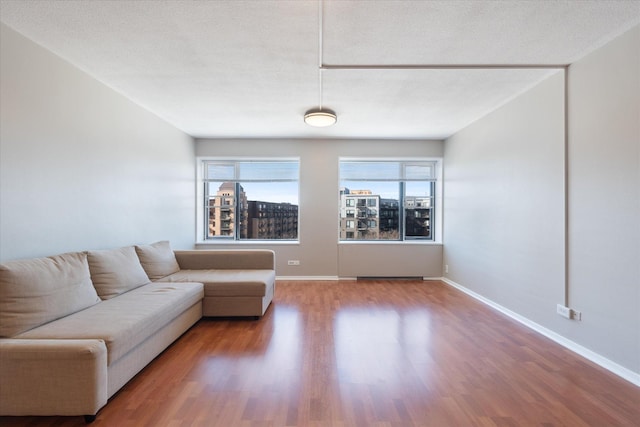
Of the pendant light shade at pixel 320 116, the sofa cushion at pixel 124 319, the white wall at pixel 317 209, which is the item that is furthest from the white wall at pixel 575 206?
the sofa cushion at pixel 124 319

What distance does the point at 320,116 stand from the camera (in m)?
3.64

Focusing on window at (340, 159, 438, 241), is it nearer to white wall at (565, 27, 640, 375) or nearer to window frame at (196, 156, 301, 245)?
window frame at (196, 156, 301, 245)

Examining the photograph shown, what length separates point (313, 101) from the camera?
348 centimetres

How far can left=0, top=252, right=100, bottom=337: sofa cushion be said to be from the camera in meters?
1.78

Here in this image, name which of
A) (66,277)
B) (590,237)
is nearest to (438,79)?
(590,237)

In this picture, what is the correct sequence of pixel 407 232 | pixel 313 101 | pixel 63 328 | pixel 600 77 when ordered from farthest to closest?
pixel 407 232
pixel 313 101
pixel 600 77
pixel 63 328

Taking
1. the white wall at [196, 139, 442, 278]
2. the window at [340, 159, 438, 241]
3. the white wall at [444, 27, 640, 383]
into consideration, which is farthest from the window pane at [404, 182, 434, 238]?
the white wall at [444, 27, 640, 383]

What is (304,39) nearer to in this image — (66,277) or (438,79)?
(438,79)

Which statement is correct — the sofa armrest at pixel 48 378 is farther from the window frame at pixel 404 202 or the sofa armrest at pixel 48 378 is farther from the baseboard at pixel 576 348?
the window frame at pixel 404 202

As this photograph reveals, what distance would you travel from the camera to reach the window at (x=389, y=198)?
18.0ft

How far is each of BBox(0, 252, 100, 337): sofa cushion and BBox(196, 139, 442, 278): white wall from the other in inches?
123

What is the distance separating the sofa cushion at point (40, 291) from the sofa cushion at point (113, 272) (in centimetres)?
21

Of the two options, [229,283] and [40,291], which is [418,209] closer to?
[229,283]

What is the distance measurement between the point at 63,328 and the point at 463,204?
487cm
